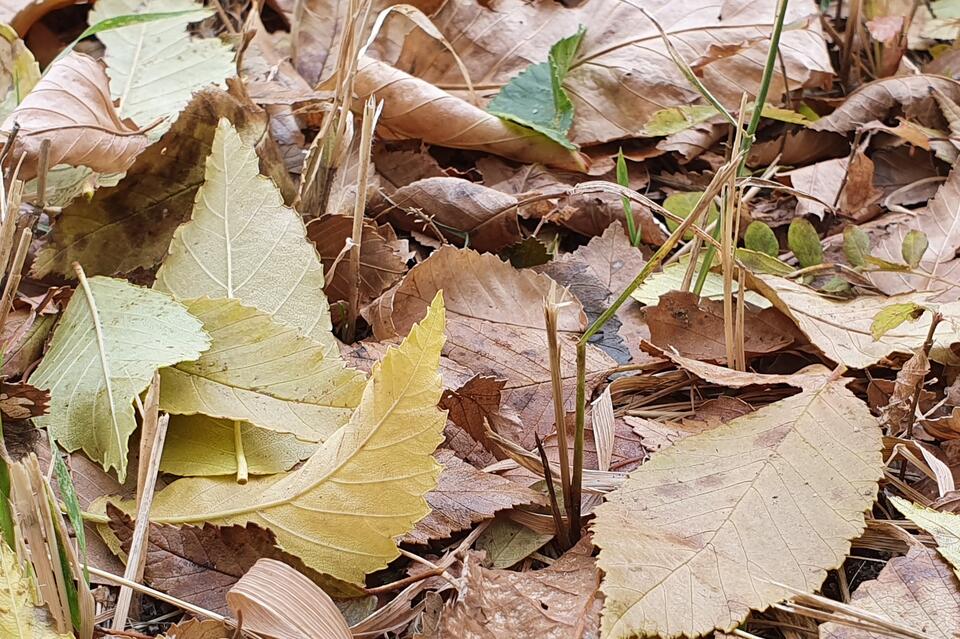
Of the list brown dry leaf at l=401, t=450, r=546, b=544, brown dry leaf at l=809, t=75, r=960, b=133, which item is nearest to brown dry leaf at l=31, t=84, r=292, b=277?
brown dry leaf at l=401, t=450, r=546, b=544

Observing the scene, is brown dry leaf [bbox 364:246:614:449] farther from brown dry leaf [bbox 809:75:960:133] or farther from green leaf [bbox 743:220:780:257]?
brown dry leaf [bbox 809:75:960:133]

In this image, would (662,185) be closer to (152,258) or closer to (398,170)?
(398,170)

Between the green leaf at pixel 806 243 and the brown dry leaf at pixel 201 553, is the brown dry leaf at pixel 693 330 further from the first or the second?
the brown dry leaf at pixel 201 553

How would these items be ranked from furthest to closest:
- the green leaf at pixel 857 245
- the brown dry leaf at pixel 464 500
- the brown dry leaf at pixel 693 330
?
the green leaf at pixel 857 245 → the brown dry leaf at pixel 693 330 → the brown dry leaf at pixel 464 500


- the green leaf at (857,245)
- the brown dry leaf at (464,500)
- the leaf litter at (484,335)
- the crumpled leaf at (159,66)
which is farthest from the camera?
the crumpled leaf at (159,66)

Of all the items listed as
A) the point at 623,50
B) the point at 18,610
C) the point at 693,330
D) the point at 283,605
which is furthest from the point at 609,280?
the point at 18,610

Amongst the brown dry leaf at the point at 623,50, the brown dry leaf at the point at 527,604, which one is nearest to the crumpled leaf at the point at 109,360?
the brown dry leaf at the point at 527,604
